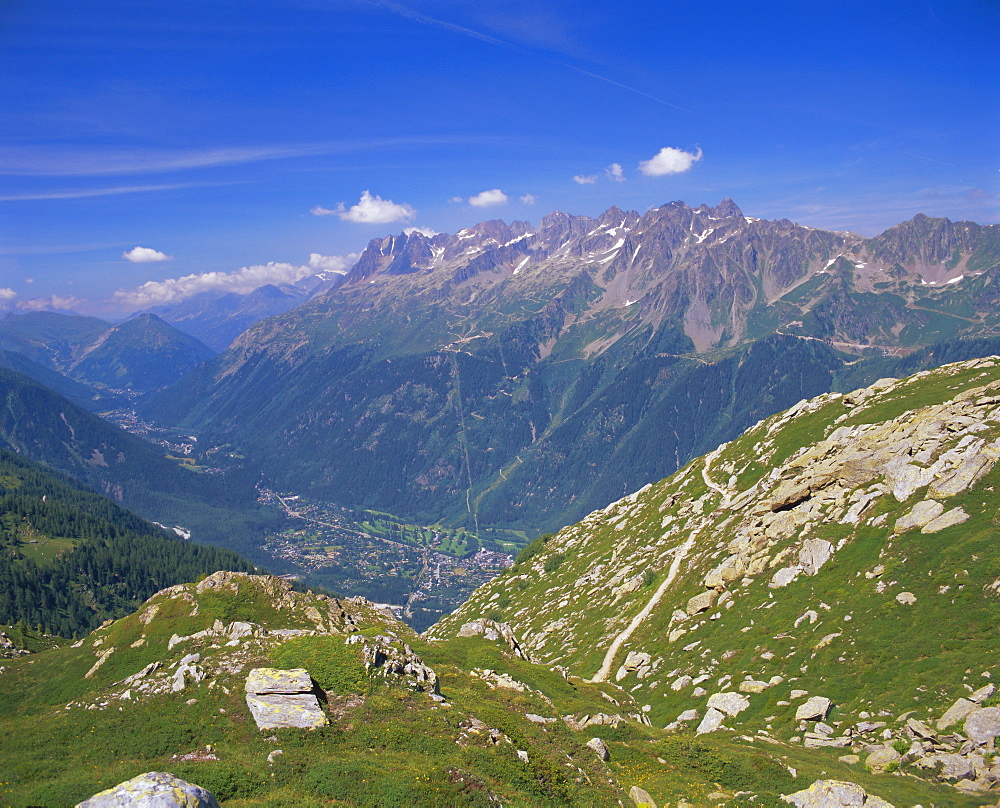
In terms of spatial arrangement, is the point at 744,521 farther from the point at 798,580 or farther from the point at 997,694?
the point at 997,694

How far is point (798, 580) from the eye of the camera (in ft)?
206

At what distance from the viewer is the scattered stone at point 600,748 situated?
3516 cm

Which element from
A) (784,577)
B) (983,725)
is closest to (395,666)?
(983,725)

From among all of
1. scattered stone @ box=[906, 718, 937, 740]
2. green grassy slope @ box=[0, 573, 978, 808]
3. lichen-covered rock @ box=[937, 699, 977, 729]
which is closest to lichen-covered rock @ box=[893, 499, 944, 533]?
lichen-covered rock @ box=[937, 699, 977, 729]

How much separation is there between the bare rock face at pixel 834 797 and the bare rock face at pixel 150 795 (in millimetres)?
29965

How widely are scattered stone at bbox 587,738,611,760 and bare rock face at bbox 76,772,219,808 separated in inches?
939

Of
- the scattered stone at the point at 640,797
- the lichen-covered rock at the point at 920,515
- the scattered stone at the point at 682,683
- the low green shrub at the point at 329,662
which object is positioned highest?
the lichen-covered rock at the point at 920,515

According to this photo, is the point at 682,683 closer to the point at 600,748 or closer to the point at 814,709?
the point at 814,709

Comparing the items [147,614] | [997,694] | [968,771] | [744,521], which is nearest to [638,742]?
[968,771]

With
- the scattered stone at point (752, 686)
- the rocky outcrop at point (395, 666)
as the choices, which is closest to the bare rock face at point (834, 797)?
the scattered stone at point (752, 686)

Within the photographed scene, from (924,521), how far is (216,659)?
220ft

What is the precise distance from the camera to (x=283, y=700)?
1321 inches

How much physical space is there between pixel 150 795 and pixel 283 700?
1393cm

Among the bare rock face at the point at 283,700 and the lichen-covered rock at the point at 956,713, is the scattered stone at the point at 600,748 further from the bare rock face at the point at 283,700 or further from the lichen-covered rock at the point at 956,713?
the lichen-covered rock at the point at 956,713
